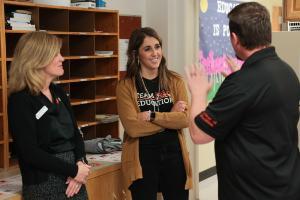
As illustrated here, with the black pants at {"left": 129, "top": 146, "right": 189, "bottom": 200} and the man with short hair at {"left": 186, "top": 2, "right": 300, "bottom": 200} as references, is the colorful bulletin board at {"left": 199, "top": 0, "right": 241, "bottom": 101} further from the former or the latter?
the man with short hair at {"left": 186, "top": 2, "right": 300, "bottom": 200}

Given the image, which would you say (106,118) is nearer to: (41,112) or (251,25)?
(41,112)

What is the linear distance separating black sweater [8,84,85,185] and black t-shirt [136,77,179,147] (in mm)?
629

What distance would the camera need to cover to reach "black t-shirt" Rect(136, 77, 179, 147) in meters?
2.64

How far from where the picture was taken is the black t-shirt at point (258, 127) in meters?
1.57

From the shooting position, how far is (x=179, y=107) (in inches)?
105

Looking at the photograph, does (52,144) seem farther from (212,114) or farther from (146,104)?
(212,114)

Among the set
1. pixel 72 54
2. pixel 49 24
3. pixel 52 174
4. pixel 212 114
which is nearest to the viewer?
pixel 212 114

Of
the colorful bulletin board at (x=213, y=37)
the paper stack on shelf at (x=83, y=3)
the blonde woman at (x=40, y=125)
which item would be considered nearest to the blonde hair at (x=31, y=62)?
the blonde woman at (x=40, y=125)

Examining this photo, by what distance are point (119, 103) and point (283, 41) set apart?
1.21 m

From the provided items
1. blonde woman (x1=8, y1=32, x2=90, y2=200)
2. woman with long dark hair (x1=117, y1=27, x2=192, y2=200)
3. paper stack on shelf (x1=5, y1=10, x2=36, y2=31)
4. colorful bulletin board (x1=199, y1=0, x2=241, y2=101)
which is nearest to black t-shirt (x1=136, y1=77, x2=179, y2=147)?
woman with long dark hair (x1=117, y1=27, x2=192, y2=200)

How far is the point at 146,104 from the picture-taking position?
2.68m

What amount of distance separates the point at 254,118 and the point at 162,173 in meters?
1.16

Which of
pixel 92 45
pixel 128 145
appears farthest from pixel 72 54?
pixel 128 145

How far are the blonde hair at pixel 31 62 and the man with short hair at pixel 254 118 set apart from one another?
90 centimetres
